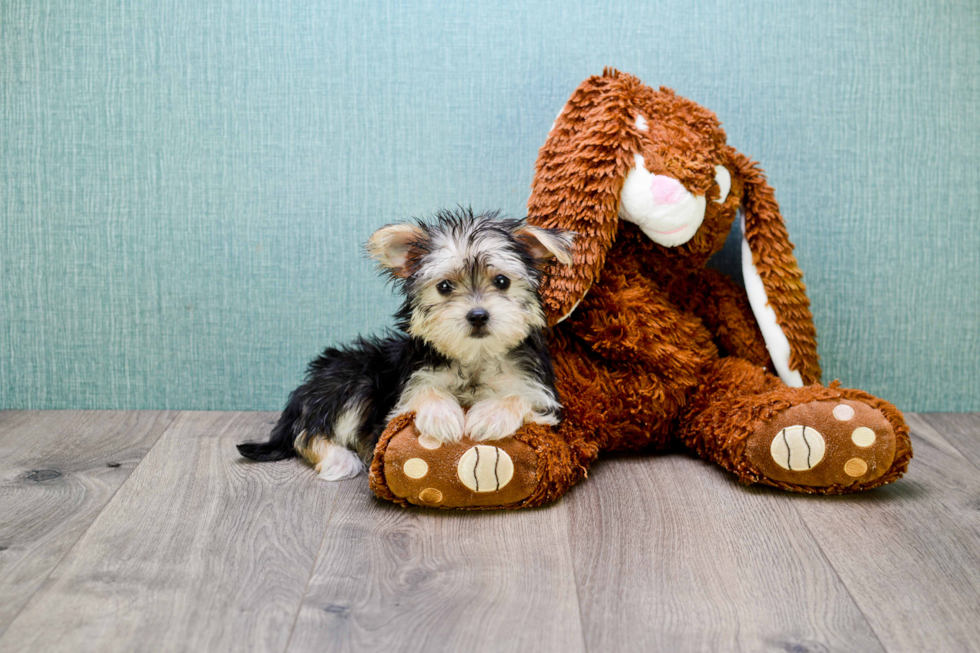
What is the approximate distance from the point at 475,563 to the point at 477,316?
489 millimetres

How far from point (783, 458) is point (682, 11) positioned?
4.26 ft

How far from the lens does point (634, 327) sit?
2.13 m

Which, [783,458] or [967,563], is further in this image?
[783,458]

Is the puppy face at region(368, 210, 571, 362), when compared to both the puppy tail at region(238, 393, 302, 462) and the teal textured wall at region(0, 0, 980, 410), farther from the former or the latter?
the teal textured wall at region(0, 0, 980, 410)

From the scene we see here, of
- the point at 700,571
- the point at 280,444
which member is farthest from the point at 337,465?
the point at 700,571

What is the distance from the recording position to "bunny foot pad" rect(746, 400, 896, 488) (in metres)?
1.90


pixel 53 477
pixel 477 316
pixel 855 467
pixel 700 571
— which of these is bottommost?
pixel 53 477

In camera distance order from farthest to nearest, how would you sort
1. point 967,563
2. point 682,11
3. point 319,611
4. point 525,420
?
point 682,11 < point 525,420 < point 967,563 < point 319,611

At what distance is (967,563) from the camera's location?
1644 mm

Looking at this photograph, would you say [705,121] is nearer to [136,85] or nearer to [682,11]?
[682,11]

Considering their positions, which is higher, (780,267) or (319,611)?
(780,267)

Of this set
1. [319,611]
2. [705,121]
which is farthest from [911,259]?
[319,611]

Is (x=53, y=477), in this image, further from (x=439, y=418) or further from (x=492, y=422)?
→ (x=492, y=422)

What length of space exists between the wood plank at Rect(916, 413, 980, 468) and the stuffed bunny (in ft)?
1.49
